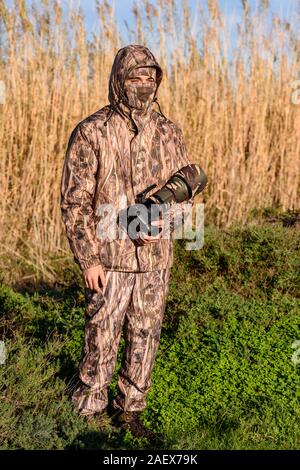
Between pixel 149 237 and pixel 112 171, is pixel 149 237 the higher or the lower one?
the lower one

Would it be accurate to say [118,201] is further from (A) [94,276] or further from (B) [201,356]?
(B) [201,356]

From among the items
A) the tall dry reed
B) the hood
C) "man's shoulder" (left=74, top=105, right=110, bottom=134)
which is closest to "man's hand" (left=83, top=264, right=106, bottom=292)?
"man's shoulder" (left=74, top=105, right=110, bottom=134)

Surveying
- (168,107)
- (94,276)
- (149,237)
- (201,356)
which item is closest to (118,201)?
(149,237)

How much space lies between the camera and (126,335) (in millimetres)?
4332

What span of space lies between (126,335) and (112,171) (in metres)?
0.90

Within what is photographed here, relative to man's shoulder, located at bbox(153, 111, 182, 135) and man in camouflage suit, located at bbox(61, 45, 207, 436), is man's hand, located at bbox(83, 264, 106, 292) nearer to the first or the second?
man in camouflage suit, located at bbox(61, 45, 207, 436)

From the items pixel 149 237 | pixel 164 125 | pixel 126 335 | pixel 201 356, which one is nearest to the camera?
pixel 149 237

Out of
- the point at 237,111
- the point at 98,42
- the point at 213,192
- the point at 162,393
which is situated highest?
the point at 98,42

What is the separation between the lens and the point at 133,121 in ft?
13.3

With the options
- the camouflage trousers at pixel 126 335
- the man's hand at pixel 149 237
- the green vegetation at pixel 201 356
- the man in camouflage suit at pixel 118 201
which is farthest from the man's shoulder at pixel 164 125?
the green vegetation at pixel 201 356
